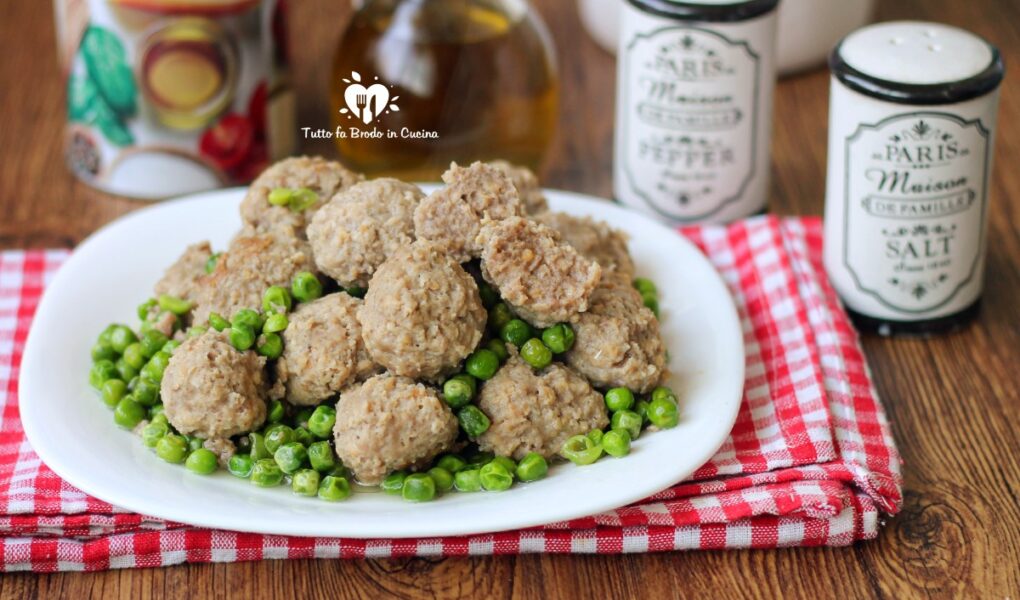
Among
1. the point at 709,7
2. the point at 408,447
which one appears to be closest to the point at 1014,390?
the point at 709,7

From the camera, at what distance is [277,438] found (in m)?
2.70

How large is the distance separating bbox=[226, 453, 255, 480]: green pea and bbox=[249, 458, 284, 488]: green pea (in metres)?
0.02

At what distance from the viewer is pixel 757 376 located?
10.3 feet

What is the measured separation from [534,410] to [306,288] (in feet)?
1.91

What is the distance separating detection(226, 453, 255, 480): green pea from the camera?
2672 mm

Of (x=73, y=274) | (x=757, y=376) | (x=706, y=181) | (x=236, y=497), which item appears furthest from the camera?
(x=706, y=181)

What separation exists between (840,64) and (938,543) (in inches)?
46.7

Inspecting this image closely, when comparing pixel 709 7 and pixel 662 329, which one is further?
pixel 709 7

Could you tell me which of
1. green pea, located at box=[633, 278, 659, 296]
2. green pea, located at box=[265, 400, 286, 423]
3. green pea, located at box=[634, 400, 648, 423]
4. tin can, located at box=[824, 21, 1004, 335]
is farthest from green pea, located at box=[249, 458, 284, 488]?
tin can, located at box=[824, 21, 1004, 335]

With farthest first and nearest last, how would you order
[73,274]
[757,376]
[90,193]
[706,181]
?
[90,193], [706,181], [73,274], [757,376]

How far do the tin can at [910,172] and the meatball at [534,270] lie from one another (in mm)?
918

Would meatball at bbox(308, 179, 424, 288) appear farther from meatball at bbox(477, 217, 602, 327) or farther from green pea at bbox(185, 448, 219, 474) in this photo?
green pea at bbox(185, 448, 219, 474)

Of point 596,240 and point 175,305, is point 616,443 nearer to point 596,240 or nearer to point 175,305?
point 596,240

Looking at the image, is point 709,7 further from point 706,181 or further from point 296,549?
point 296,549
